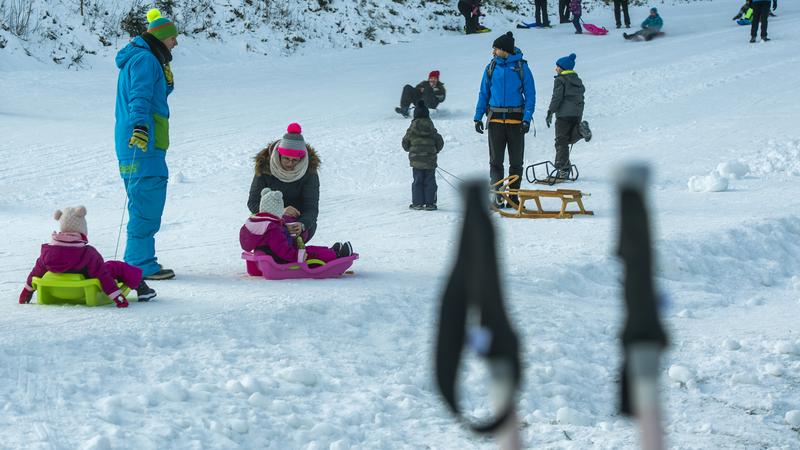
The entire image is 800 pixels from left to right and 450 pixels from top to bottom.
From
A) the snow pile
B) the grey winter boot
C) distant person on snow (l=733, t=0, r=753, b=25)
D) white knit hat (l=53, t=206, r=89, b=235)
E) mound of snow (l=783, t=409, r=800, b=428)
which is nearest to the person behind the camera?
mound of snow (l=783, t=409, r=800, b=428)

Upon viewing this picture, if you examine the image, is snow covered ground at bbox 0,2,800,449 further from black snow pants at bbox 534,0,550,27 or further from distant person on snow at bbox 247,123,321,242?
black snow pants at bbox 534,0,550,27

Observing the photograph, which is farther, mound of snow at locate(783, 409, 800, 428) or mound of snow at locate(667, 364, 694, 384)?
mound of snow at locate(667, 364, 694, 384)

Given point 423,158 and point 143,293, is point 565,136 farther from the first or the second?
point 143,293

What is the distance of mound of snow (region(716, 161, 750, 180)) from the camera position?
13.0 m

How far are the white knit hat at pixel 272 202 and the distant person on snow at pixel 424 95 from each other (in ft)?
34.3

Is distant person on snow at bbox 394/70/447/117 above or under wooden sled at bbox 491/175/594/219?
above

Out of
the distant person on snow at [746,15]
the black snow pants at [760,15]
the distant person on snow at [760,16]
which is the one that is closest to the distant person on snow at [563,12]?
the distant person on snow at [746,15]

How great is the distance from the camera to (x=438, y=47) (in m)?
Answer: 26.2

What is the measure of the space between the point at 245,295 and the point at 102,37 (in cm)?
1784

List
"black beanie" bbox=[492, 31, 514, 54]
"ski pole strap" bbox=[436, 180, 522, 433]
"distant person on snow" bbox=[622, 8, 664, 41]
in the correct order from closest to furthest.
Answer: "ski pole strap" bbox=[436, 180, 522, 433], "black beanie" bbox=[492, 31, 514, 54], "distant person on snow" bbox=[622, 8, 664, 41]

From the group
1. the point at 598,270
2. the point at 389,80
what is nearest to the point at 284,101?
the point at 389,80

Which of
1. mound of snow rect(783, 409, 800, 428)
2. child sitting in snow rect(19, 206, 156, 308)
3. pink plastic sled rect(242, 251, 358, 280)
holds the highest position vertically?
child sitting in snow rect(19, 206, 156, 308)

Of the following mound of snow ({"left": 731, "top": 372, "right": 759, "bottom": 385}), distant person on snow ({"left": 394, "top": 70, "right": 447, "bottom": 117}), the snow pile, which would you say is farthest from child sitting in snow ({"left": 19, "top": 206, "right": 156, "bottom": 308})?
distant person on snow ({"left": 394, "top": 70, "right": 447, "bottom": 117})

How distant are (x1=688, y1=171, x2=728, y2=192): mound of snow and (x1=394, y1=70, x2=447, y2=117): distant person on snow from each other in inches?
243
